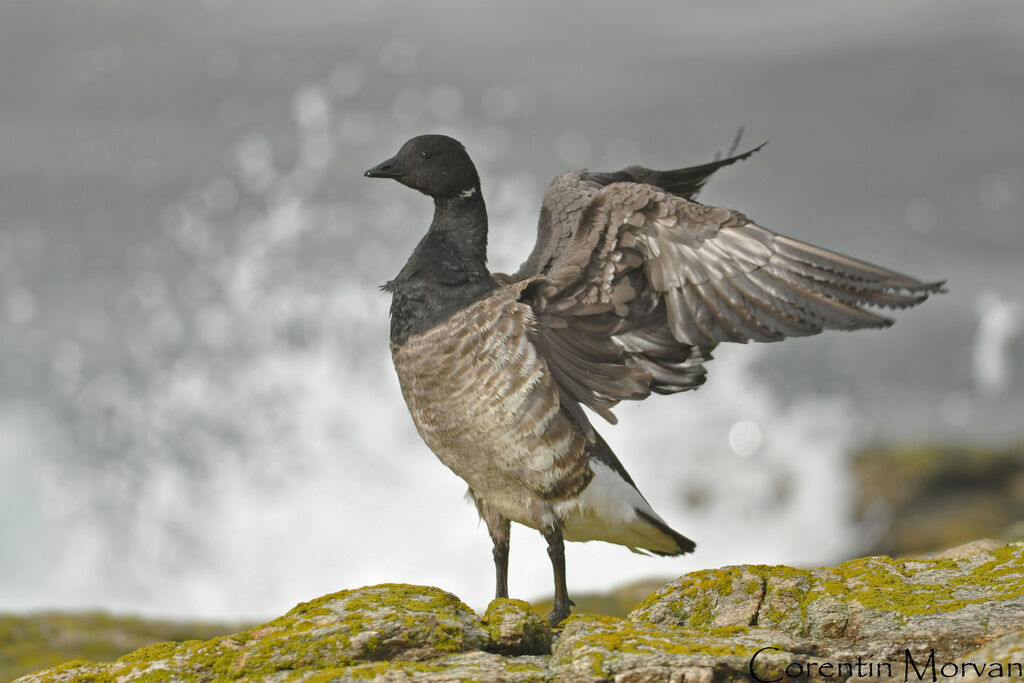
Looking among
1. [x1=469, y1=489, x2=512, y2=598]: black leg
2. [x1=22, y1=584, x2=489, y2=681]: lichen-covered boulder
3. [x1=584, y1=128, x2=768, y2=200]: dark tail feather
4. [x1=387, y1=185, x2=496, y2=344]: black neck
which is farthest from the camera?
[x1=584, y1=128, x2=768, y2=200]: dark tail feather

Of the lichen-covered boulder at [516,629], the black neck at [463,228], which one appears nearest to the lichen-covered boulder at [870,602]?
the lichen-covered boulder at [516,629]

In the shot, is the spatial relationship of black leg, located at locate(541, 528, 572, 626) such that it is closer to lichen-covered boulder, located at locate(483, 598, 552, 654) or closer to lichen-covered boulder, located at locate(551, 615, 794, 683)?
lichen-covered boulder, located at locate(483, 598, 552, 654)

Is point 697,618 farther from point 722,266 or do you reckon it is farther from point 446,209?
point 446,209

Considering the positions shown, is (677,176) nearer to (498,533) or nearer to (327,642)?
(498,533)

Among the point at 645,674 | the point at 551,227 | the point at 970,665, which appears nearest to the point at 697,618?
the point at 645,674

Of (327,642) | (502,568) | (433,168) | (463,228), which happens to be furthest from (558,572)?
(433,168)

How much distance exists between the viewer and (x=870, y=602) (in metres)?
9.21

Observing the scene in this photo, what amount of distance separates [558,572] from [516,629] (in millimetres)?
1959

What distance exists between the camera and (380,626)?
8344 millimetres

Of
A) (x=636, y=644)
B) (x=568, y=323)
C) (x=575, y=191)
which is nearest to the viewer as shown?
(x=636, y=644)

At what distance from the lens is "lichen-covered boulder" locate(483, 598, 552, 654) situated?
8625 mm

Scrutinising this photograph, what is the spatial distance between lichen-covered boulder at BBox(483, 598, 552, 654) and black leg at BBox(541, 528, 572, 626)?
1.42m

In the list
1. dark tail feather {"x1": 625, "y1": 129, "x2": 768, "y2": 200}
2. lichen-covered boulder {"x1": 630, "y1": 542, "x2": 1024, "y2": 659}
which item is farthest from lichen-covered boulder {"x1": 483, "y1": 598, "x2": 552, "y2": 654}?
dark tail feather {"x1": 625, "y1": 129, "x2": 768, "y2": 200}

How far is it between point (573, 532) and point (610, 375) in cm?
193
